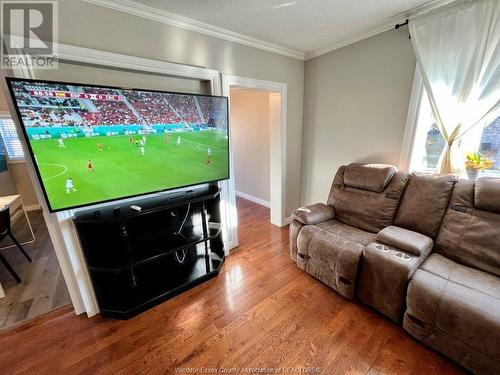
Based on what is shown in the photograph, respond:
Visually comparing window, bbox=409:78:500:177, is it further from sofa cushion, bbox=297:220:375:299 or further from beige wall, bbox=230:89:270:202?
beige wall, bbox=230:89:270:202

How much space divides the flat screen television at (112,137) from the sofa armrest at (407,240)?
1.65 metres

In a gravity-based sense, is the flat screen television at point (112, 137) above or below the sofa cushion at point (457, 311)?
above

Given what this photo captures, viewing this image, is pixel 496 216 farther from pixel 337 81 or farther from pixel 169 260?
pixel 169 260

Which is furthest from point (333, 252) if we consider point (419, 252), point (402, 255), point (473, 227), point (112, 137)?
point (112, 137)

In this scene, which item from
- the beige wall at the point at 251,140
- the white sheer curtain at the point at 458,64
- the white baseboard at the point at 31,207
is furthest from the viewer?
the white baseboard at the point at 31,207

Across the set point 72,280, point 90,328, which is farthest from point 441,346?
point 72,280

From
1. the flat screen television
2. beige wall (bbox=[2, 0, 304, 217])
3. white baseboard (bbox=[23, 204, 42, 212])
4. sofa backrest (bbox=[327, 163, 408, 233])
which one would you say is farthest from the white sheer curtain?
white baseboard (bbox=[23, 204, 42, 212])

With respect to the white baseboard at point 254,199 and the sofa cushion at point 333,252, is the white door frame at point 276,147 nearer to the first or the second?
the white baseboard at point 254,199

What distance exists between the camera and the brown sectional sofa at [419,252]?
115 centimetres

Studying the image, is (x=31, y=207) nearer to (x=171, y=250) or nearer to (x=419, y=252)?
(x=171, y=250)

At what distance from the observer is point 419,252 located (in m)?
1.46

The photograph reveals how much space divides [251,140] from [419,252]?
119 inches

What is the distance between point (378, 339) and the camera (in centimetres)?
142

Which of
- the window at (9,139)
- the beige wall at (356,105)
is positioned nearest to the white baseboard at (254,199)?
the beige wall at (356,105)
